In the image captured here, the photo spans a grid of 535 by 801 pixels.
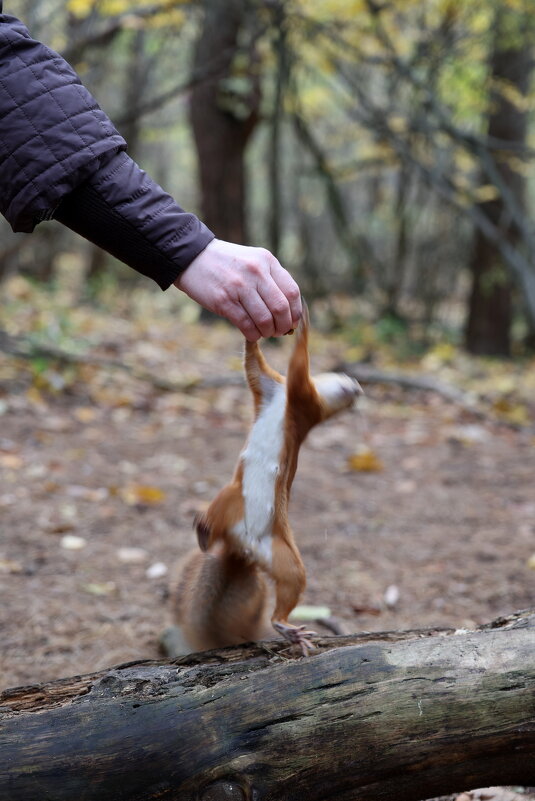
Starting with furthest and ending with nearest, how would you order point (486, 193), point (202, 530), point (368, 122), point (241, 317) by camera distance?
point (486, 193), point (368, 122), point (202, 530), point (241, 317)

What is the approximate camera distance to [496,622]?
1.87 meters

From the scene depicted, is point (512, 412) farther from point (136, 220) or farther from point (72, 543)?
point (136, 220)

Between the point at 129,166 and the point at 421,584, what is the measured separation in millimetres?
2447

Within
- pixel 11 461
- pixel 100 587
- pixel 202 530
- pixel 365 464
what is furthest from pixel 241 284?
pixel 365 464

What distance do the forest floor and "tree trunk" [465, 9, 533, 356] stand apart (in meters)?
1.83

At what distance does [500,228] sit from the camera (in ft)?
27.0

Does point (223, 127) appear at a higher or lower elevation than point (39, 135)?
higher

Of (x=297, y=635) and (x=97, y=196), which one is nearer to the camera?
(x=97, y=196)

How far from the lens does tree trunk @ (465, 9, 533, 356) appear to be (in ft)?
27.3

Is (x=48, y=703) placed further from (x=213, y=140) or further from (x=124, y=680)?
(x=213, y=140)

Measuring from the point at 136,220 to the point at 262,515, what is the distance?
0.77m

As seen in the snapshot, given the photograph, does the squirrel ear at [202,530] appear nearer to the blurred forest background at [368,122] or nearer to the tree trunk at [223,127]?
the blurred forest background at [368,122]

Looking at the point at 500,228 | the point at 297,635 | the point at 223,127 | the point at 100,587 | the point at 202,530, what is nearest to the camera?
the point at 297,635

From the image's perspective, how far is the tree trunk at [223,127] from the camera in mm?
8328
